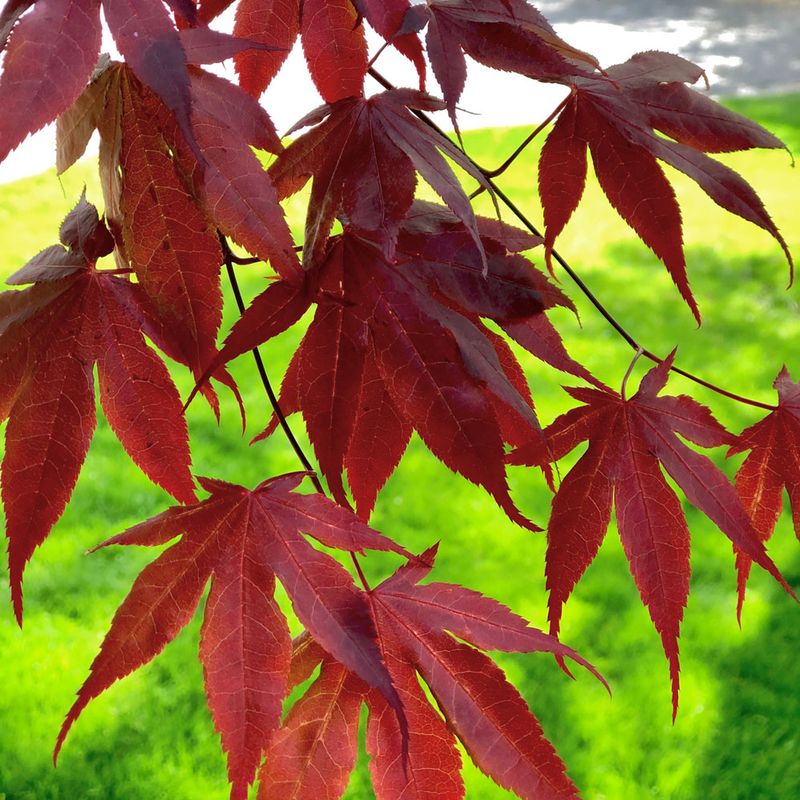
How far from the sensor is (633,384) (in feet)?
10.4

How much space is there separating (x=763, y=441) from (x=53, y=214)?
3.91 metres

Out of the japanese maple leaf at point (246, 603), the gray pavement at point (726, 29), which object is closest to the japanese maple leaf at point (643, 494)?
the japanese maple leaf at point (246, 603)

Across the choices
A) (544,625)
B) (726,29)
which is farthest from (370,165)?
(726,29)

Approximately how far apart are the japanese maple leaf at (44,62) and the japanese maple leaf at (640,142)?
45 cm

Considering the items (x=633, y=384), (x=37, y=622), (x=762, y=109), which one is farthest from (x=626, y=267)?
Result: (x=37, y=622)

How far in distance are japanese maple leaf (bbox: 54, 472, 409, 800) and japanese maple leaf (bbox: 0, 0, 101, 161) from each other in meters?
0.30

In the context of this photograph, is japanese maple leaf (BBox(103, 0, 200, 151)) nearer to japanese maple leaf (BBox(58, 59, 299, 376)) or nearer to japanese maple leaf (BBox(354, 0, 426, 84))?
japanese maple leaf (BBox(58, 59, 299, 376))

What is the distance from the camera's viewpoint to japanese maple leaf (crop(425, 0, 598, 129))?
2.56 feet

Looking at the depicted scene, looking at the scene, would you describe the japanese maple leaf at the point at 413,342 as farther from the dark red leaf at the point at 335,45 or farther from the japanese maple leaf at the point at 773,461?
the japanese maple leaf at the point at 773,461

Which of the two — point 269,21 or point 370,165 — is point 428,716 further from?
point 269,21

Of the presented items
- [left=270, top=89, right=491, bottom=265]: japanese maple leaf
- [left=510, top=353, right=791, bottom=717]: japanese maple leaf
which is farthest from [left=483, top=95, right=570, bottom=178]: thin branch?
[left=510, top=353, right=791, bottom=717]: japanese maple leaf

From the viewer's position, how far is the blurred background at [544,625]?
1.96m

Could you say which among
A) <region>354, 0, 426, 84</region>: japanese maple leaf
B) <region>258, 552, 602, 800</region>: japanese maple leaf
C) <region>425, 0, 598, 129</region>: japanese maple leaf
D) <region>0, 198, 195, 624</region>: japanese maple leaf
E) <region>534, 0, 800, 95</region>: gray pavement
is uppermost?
<region>534, 0, 800, 95</region>: gray pavement

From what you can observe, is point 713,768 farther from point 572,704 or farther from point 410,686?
point 410,686
